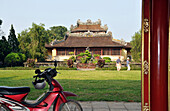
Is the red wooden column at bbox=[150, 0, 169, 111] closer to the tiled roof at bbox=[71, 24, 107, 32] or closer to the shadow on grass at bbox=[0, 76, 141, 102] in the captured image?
the shadow on grass at bbox=[0, 76, 141, 102]

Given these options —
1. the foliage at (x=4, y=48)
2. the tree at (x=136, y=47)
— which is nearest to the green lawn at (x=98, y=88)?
the foliage at (x=4, y=48)

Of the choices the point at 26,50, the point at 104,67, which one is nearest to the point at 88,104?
the point at 104,67

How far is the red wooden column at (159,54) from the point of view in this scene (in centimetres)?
262

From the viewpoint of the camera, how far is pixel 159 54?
2641 mm

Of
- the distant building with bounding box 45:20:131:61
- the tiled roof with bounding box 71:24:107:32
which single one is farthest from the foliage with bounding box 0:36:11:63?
the tiled roof with bounding box 71:24:107:32

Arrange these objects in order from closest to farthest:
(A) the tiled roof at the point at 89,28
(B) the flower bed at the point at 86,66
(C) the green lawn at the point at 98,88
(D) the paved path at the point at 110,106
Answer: (D) the paved path at the point at 110,106
(C) the green lawn at the point at 98,88
(B) the flower bed at the point at 86,66
(A) the tiled roof at the point at 89,28

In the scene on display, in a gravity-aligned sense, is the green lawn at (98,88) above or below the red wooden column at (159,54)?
below

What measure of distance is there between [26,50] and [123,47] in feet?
43.4

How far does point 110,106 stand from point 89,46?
25258mm

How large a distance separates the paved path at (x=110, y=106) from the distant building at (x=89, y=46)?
24.9 metres

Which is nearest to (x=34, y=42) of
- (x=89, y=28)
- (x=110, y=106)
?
(x=89, y=28)

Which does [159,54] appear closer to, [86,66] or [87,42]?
[86,66]

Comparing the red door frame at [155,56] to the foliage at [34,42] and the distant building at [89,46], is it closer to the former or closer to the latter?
the foliage at [34,42]

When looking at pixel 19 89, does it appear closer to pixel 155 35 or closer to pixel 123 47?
pixel 155 35
